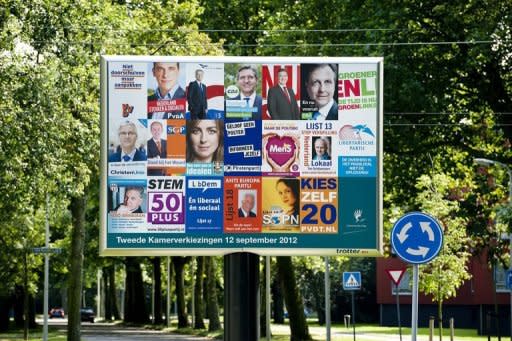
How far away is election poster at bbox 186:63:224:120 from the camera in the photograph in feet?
49.4

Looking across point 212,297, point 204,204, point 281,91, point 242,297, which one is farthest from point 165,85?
point 212,297

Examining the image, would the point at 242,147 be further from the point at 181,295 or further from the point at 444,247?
the point at 181,295

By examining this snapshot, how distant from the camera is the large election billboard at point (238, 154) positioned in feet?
49.3

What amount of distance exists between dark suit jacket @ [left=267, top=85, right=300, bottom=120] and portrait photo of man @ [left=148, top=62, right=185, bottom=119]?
1.17m

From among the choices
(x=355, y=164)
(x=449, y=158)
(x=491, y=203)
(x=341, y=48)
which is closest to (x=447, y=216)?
(x=491, y=203)

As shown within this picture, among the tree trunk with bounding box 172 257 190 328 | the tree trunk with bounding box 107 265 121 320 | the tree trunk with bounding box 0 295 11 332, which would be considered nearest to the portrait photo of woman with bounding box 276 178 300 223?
the tree trunk with bounding box 0 295 11 332

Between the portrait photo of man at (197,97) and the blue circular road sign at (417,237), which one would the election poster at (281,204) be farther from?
the blue circular road sign at (417,237)

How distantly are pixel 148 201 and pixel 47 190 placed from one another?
1453 cm

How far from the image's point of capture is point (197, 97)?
15125 millimetres

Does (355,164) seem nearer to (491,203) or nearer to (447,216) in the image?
(491,203)

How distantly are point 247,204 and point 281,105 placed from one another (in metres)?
1.39

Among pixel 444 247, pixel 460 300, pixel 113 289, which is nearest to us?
pixel 444 247

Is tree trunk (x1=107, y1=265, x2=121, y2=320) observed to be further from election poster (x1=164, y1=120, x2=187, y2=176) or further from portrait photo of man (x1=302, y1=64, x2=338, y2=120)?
portrait photo of man (x1=302, y1=64, x2=338, y2=120)

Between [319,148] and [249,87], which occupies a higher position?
[249,87]
